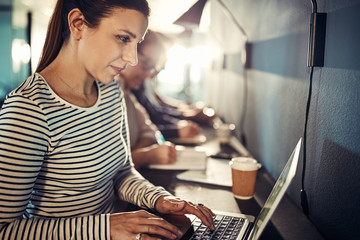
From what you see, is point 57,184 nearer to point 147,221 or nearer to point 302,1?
point 147,221

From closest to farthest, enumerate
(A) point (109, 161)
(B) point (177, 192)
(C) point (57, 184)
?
(C) point (57, 184) < (A) point (109, 161) < (B) point (177, 192)

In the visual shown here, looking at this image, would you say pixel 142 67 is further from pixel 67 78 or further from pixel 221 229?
pixel 221 229

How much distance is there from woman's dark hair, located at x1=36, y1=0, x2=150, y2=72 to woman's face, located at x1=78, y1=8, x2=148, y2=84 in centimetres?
2

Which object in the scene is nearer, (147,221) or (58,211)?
(147,221)

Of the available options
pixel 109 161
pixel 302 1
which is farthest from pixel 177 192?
pixel 302 1

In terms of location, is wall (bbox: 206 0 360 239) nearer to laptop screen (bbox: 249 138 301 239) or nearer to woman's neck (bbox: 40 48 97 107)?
laptop screen (bbox: 249 138 301 239)

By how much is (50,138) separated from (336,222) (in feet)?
2.57

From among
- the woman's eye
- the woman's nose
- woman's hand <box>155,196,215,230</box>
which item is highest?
the woman's eye

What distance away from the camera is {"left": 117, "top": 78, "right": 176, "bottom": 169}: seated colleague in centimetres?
168

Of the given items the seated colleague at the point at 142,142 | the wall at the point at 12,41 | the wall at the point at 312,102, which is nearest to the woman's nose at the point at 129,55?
the wall at the point at 312,102

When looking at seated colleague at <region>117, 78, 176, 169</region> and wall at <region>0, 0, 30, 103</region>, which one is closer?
seated colleague at <region>117, 78, 176, 169</region>

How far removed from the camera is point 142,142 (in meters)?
2.07

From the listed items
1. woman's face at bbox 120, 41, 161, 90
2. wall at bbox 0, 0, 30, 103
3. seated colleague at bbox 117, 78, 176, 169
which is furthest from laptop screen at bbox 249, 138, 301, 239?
wall at bbox 0, 0, 30, 103

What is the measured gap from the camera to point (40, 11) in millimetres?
7258
